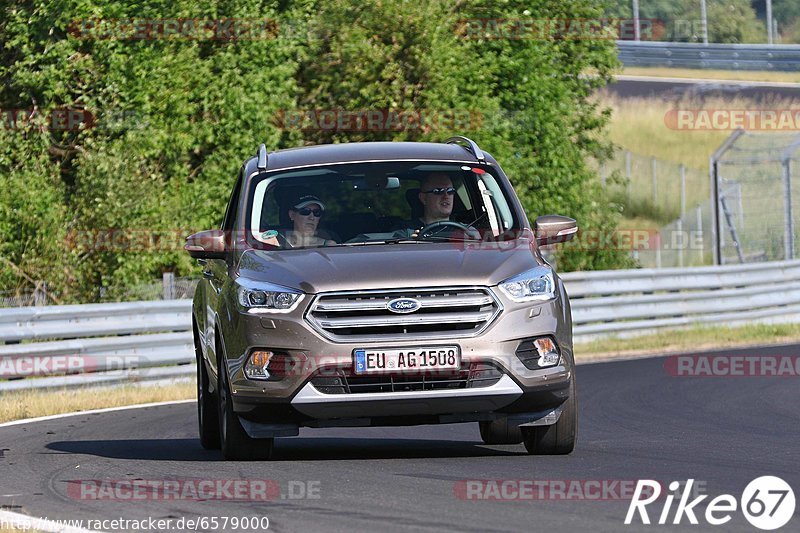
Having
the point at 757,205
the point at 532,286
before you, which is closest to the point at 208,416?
the point at 532,286

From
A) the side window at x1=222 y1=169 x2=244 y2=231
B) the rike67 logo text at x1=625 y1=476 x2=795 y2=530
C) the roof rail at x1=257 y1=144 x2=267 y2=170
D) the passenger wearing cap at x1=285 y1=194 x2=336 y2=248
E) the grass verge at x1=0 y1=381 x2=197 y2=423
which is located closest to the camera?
the rike67 logo text at x1=625 y1=476 x2=795 y2=530

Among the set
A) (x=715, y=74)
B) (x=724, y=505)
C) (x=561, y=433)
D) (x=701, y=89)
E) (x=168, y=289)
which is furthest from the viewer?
(x=715, y=74)

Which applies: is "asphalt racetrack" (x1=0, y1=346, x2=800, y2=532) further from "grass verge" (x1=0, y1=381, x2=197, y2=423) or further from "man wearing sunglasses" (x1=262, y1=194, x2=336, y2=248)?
"man wearing sunglasses" (x1=262, y1=194, x2=336, y2=248)

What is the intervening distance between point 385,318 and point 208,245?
1.58m

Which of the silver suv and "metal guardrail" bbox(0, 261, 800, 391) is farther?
"metal guardrail" bbox(0, 261, 800, 391)

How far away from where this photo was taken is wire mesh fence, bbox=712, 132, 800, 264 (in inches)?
1085

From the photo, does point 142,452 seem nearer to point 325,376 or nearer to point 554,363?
point 325,376

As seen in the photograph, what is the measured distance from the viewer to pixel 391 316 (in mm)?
8570

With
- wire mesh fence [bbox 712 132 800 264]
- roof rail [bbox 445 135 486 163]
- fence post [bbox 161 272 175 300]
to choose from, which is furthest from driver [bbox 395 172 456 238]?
wire mesh fence [bbox 712 132 800 264]

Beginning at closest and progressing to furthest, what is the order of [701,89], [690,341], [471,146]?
[471,146] → [690,341] → [701,89]

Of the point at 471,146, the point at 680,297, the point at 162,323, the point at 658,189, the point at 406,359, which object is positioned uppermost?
the point at 471,146

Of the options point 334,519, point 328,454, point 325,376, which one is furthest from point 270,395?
point 334,519

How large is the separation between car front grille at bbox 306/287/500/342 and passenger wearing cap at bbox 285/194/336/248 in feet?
2.98

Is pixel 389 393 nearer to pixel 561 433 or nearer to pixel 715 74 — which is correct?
pixel 561 433
